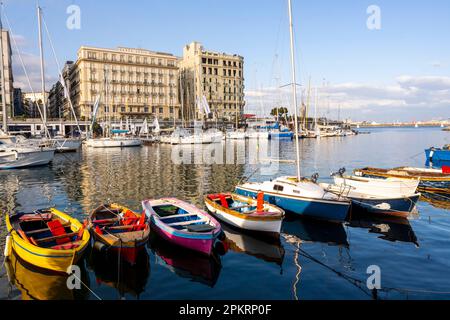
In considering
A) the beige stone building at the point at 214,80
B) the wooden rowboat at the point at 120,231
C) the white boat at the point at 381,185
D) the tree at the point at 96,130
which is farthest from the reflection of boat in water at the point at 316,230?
the beige stone building at the point at 214,80

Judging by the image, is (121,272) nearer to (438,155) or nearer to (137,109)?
(438,155)

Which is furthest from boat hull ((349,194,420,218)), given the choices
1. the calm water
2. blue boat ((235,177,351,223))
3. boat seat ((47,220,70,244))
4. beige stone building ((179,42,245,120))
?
beige stone building ((179,42,245,120))

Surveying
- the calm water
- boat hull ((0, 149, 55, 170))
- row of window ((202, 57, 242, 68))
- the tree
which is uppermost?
row of window ((202, 57, 242, 68))

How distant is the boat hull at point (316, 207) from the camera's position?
20.6 metres

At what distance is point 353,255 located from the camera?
16328 mm

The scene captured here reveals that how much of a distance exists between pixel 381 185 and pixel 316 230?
7.49m

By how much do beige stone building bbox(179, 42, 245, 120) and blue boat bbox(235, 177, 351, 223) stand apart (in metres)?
122

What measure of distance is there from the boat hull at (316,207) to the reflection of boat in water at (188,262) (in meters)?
7.52

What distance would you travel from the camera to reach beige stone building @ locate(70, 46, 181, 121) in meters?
121

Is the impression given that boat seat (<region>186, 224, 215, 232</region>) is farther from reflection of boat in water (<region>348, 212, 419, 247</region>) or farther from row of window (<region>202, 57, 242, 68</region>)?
row of window (<region>202, 57, 242, 68</region>)

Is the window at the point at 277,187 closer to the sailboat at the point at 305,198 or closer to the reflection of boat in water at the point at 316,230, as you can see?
the sailboat at the point at 305,198

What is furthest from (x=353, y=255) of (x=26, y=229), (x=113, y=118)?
(x=113, y=118)

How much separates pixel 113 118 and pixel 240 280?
117m
